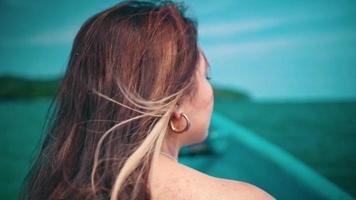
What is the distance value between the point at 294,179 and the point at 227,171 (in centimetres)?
79

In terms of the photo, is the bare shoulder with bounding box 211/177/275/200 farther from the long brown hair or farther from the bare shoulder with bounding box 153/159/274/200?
the long brown hair

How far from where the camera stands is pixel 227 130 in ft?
8.53

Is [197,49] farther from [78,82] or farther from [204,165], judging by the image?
[204,165]

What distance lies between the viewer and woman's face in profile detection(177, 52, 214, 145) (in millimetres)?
715

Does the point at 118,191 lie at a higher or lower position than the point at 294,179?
higher

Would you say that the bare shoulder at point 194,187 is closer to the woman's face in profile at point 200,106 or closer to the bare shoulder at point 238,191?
the bare shoulder at point 238,191

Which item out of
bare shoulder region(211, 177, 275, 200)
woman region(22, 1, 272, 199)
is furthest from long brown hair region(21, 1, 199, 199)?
bare shoulder region(211, 177, 275, 200)

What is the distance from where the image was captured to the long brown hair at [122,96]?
62 cm

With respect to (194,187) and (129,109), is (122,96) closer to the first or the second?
(129,109)

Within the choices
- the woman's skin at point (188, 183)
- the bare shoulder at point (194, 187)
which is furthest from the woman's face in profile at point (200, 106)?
the bare shoulder at point (194, 187)

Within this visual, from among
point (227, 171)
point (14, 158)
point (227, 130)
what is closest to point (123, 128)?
point (227, 171)

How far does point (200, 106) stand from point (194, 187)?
0.18m

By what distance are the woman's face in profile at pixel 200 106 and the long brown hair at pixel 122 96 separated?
1.3 inches

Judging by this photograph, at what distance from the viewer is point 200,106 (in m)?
0.74
